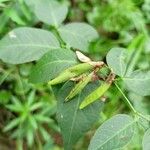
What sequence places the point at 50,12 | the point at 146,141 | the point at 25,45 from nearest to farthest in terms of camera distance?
the point at 146,141 → the point at 25,45 → the point at 50,12

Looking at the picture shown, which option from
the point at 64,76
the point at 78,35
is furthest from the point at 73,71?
the point at 78,35

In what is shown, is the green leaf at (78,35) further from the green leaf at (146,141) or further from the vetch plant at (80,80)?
the green leaf at (146,141)

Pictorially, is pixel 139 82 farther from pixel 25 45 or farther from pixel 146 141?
pixel 25 45

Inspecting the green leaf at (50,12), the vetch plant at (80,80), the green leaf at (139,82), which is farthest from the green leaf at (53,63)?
the green leaf at (50,12)

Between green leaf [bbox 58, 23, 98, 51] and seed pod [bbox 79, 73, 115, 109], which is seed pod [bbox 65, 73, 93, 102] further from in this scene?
green leaf [bbox 58, 23, 98, 51]

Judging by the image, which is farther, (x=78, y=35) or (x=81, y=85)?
(x=78, y=35)

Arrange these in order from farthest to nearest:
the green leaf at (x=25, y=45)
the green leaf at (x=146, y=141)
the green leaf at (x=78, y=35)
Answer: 1. the green leaf at (x=78, y=35)
2. the green leaf at (x=25, y=45)
3. the green leaf at (x=146, y=141)
